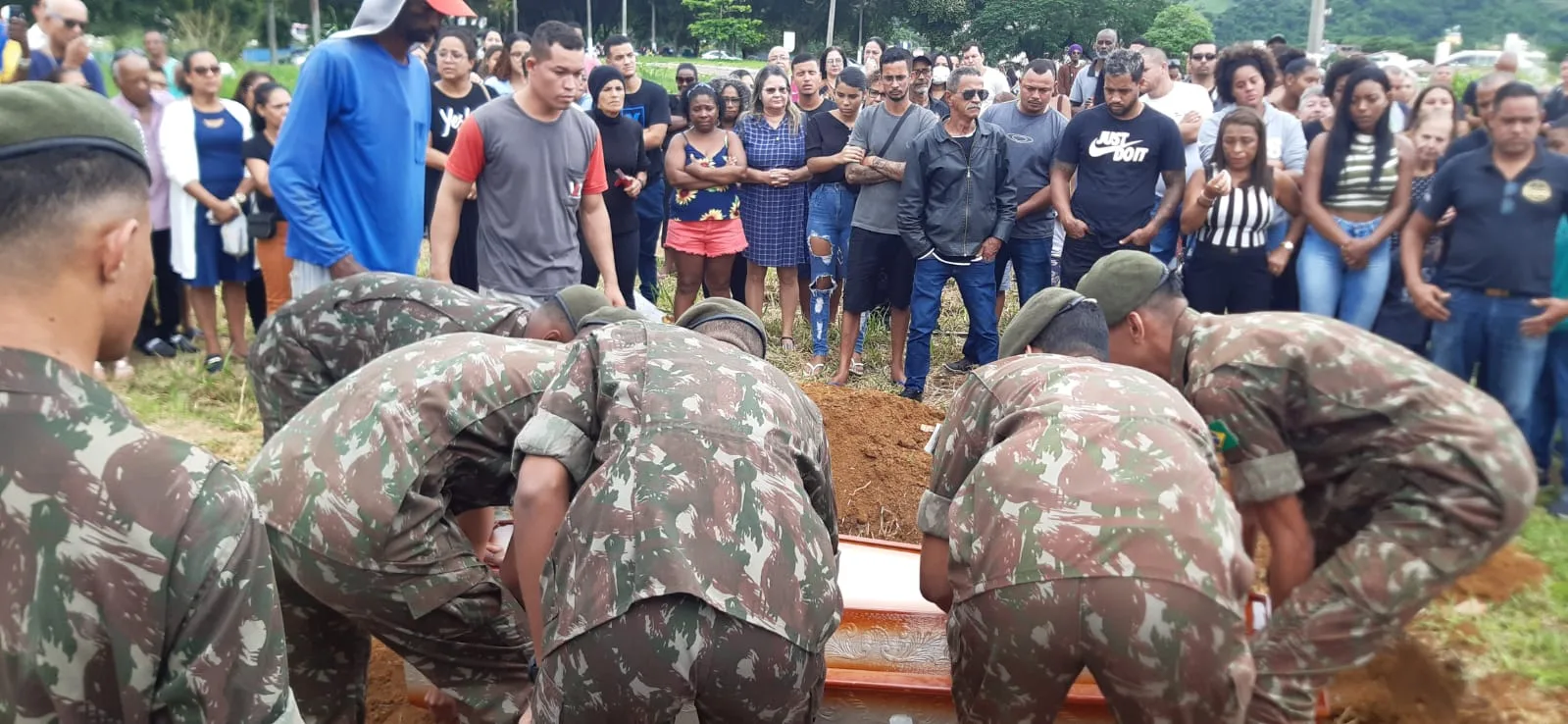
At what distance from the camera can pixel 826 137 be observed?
6914mm

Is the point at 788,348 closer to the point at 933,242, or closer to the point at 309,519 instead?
the point at 933,242

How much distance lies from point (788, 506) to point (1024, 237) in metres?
4.43

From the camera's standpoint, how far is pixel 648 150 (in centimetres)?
759

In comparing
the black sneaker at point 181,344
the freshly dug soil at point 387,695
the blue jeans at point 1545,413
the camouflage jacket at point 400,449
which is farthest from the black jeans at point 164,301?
the blue jeans at point 1545,413

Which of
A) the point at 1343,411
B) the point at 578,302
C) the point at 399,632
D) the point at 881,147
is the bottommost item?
the point at 399,632

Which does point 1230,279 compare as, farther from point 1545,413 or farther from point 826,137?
point 826,137

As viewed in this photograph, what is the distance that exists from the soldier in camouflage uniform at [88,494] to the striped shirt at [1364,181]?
217 inches

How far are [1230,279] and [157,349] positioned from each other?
608cm

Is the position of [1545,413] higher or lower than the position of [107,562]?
lower

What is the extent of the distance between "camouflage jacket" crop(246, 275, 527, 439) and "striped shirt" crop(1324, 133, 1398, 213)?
418 cm

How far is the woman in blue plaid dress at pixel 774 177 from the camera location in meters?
6.89

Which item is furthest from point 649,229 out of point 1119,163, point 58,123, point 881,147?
point 58,123

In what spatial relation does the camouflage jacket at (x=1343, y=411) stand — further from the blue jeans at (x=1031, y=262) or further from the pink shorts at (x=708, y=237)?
the pink shorts at (x=708, y=237)

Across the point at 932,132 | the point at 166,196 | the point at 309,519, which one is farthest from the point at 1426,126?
the point at 166,196
